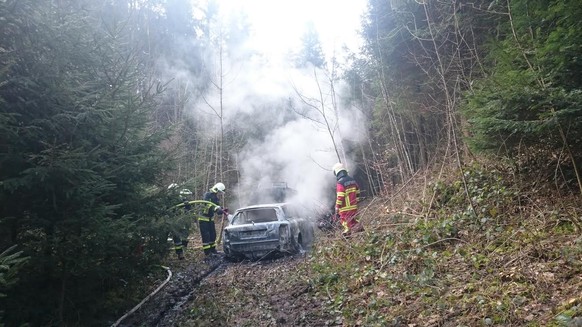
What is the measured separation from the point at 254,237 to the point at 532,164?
20.8ft

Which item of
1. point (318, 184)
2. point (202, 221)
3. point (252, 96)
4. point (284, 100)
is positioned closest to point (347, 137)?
point (318, 184)

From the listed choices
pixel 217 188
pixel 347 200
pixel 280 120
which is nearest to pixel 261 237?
pixel 347 200

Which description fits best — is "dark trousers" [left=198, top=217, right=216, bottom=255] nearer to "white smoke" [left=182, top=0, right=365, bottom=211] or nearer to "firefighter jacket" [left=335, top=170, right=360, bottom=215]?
"firefighter jacket" [left=335, top=170, right=360, bottom=215]

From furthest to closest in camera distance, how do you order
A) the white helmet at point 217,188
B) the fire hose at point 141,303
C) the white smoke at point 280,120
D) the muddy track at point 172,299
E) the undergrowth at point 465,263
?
the white smoke at point 280,120, the white helmet at point 217,188, the muddy track at point 172,299, the fire hose at point 141,303, the undergrowth at point 465,263

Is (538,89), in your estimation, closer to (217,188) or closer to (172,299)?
(172,299)

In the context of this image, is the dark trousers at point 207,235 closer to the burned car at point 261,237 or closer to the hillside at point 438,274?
the burned car at point 261,237

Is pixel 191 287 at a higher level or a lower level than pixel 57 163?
lower

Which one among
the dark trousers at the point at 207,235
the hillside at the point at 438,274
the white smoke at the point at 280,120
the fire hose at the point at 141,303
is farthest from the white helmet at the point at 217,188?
the white smoke at the point at 280,120

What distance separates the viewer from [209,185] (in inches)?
890

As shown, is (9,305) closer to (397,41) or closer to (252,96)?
(397,41)

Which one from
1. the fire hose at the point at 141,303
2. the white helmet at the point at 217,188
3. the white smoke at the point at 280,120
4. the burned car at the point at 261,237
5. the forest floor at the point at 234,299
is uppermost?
the white smoke at the point at 280,120

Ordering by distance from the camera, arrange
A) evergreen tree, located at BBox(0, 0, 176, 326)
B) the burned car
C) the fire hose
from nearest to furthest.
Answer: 1. evergreen tree, located at BBox(0, 0, 176, 326)
2. the fire hose
3. the burned car

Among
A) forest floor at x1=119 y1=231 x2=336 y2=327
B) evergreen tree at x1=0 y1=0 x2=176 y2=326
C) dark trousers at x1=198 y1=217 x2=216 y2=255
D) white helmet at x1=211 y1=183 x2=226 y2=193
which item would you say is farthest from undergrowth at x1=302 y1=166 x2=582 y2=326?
white helmet at x1=211 y1=183 x2=226 y2=193

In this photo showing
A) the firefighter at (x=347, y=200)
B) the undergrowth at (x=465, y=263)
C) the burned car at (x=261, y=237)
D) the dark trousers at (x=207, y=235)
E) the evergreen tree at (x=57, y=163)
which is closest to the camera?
A: the undergrowth at (x=465, y=263)
